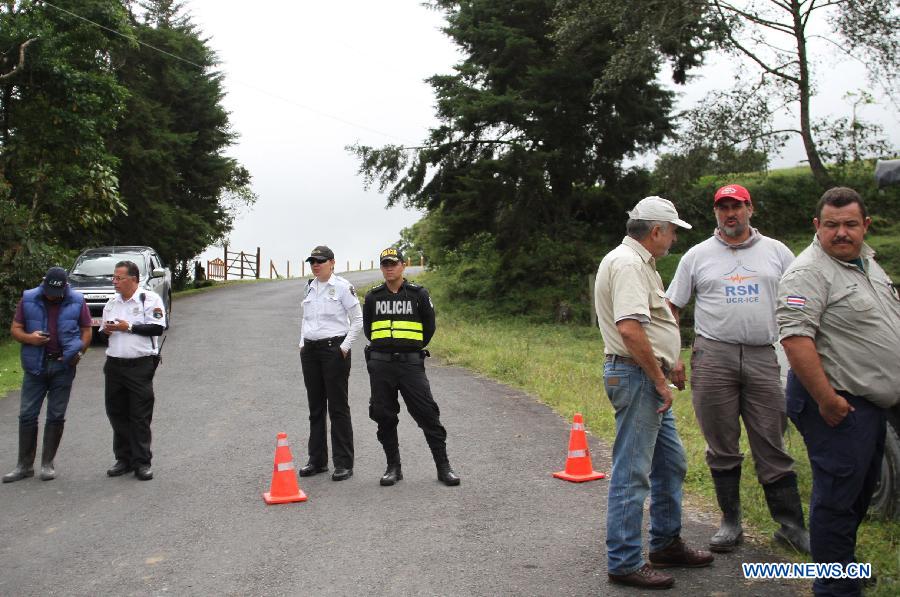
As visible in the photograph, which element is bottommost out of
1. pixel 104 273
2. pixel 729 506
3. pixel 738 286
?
pixel 729 506

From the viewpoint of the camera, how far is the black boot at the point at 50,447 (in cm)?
788

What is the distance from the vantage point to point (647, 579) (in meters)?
4.71

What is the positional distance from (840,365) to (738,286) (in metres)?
1.31

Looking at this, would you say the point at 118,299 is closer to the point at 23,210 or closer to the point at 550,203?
the point at 23,210

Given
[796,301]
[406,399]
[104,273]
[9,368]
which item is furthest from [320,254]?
[104,273]

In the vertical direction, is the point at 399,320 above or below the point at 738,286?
below

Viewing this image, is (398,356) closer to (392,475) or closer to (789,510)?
(392,475)

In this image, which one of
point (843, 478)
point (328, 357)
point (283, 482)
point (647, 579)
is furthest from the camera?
point (328, 357)

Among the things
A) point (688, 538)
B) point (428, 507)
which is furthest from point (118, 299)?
point (688, 538)

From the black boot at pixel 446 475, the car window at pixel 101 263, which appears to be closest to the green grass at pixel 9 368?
the car window at pixel 101 263

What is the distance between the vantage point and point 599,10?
21.0 metres

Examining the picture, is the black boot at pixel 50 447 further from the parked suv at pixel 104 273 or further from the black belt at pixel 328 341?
the parked suv at pixel 104 273

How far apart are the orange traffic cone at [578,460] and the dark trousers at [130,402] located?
3.85 meters

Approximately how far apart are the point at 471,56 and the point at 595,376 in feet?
45.1
